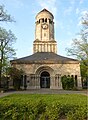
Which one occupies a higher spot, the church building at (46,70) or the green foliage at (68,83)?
the church building at (46,70)

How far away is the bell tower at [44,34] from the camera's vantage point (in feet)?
184

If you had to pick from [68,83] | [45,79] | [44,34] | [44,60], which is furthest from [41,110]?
[44,34]

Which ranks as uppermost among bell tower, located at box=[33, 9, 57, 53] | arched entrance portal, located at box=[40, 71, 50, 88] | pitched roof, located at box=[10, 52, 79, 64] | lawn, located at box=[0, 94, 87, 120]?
bell tower, located at box=[33, 9, 57, 53]

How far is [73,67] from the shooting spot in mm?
44719

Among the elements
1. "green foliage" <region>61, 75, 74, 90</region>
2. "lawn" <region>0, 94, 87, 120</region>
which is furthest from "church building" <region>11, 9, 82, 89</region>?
"lawn" <region>0, 94, 87, 120</region>

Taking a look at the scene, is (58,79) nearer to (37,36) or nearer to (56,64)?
(56,64)

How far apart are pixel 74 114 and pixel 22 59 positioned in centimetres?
3743

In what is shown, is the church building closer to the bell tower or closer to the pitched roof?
the pitched roof

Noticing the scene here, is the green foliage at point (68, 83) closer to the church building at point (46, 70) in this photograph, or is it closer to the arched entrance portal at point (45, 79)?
the church building at point (46, 70)

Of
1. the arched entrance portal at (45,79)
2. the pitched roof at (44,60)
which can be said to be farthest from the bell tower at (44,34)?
the arched entrance portal at (45,79)

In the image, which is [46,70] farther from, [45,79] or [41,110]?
[41,110]

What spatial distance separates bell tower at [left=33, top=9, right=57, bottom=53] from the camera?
184ft

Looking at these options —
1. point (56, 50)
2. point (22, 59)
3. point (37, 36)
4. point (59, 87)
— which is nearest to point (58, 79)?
Result: point (59, 87)

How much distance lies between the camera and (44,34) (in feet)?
186
